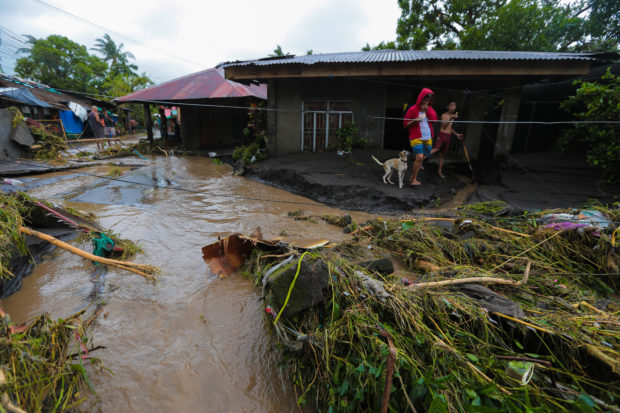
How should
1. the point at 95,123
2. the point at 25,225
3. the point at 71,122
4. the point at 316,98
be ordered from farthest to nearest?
the point at 95,123 < the point at 71,122 < the point at 316,98 < the point at 25,225

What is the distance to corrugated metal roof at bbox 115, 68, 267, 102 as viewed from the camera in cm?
1290

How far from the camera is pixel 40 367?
1.60 metres

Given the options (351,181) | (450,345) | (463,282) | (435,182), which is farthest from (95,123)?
(450,345)

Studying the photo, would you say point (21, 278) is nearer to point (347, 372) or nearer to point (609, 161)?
point (347, 372)

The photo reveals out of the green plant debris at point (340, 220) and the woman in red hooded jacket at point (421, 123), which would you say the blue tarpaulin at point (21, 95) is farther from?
the woman in red hooded jacket at point (421, 123)

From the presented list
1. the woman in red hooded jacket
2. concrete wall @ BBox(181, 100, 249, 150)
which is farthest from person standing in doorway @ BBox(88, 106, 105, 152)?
the woman in red hooded jacket

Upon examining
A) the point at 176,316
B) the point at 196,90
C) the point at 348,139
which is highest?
the point at 196,90

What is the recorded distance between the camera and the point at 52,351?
1.79 metres

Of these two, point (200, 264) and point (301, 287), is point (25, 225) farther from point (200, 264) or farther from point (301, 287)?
point (301, 287)

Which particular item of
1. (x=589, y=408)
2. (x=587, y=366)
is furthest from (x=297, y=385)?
(x=587, y=366)

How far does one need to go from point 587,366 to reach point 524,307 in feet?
1.81

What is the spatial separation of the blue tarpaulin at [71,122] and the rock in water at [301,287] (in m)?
23.1

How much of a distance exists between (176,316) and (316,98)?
862cm

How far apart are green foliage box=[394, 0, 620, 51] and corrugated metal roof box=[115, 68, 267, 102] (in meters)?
13.3
